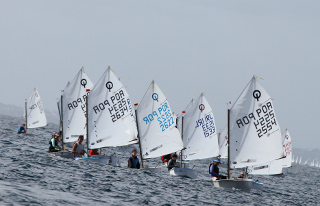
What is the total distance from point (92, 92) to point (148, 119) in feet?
16.7

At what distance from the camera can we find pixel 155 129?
132 ft

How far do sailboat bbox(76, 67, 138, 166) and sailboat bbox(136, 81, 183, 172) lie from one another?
6.90 ft

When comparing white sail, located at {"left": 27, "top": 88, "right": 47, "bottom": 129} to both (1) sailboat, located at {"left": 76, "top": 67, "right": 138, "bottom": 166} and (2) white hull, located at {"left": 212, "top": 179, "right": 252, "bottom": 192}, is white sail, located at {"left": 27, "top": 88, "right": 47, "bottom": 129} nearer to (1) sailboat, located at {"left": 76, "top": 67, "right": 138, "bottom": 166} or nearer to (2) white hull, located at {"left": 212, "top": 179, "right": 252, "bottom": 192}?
(1) sailboat, located at {"left": 76, "top": 67, "right": 138, "bottom": 166}

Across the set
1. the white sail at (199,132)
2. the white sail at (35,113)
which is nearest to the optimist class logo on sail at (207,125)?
the white sail at (199,132)

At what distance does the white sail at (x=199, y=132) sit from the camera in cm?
5069

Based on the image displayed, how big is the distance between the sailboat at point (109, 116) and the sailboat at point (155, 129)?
82.8 inches

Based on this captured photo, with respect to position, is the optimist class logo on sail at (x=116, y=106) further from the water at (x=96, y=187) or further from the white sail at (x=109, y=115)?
the water at (x=96, y=187)

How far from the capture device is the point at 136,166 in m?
40.0

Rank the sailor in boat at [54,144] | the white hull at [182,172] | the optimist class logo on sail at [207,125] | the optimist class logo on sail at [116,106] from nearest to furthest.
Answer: the white hull at [182,172], the optimist class logo on sail at [116,106], the sailor in boat at [54,144], the optimist class logo on sail at [207,125]

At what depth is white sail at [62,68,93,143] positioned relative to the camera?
49.4 m

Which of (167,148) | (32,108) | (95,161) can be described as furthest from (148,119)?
(32,108)

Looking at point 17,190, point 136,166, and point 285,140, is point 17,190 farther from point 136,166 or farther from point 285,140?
point 285,140

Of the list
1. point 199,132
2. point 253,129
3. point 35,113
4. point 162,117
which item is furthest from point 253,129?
point 35,113

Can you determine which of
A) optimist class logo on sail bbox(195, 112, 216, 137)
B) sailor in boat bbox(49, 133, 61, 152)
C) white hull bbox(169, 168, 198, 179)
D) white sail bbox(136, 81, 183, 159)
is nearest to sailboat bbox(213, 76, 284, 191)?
white hull bbox(169, 168, 198, 179)
